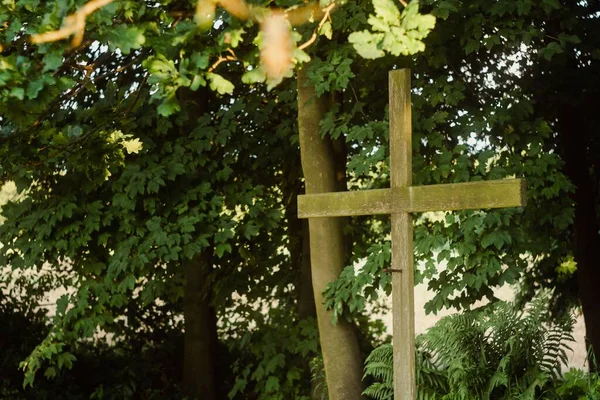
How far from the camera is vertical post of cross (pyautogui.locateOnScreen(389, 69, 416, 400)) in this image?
18.0 feet

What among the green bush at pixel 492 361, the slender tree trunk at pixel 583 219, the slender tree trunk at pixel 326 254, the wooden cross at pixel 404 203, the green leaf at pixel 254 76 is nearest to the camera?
the green leaf at pixel 254 76

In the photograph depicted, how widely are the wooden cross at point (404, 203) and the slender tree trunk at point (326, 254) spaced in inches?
71.4

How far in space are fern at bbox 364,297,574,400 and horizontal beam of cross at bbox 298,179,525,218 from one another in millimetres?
1437

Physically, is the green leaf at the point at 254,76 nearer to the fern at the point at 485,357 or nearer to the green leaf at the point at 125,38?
the green leaf at the point at 125,38

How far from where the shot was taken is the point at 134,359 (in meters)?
11.1

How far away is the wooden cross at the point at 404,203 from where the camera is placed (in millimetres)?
5352

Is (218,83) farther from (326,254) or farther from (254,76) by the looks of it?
(326,254)

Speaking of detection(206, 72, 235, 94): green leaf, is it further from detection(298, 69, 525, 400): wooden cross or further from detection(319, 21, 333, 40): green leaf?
detection(298, 69, 525, 400): wooden cross

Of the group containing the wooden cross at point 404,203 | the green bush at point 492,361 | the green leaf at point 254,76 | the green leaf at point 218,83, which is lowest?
the green bush at point 492,361

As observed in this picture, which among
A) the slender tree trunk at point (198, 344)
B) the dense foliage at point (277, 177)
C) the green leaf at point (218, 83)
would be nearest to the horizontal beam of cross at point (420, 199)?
the dense foliage at point (277, 177)

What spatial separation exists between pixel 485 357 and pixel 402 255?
1493 mm

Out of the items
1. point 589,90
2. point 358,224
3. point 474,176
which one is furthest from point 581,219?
point 474,176

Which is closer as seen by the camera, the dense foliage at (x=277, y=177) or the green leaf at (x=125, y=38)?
the green leaf at (x=125, y=38)

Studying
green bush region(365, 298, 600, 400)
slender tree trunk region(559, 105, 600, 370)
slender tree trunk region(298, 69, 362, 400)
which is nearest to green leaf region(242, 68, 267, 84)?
green bush region(365, 298, 600, 400)
